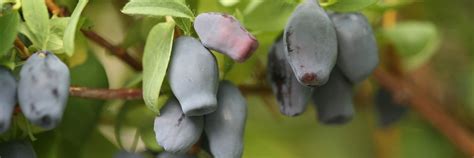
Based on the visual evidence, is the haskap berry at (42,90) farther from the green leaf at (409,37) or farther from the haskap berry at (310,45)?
the green leaf at (409,37)

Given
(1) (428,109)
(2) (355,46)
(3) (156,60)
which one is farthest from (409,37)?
(3) (156,60)

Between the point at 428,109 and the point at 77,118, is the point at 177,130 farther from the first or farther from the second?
the point at 428,109

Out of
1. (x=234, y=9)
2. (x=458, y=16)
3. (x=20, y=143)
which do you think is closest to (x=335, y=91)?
(x=234, y=9)

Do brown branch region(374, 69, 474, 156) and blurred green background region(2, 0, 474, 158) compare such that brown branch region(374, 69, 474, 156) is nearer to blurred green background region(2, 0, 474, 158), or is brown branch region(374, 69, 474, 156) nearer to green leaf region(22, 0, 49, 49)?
blurred green background region(2, 0, 474, 158)

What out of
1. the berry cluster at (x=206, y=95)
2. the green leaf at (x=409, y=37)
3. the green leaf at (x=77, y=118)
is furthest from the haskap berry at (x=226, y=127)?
the green leaf at (x=409, y=37)

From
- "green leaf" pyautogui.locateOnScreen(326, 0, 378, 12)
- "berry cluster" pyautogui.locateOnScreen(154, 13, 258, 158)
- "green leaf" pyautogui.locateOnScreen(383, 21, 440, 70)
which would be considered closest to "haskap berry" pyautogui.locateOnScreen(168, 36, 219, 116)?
"berry cluster" pyautogui.locateOnScreen(154, 13, 258, 158)

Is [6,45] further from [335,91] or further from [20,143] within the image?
[335,91]

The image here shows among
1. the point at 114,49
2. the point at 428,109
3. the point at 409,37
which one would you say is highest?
the point at 114,49
